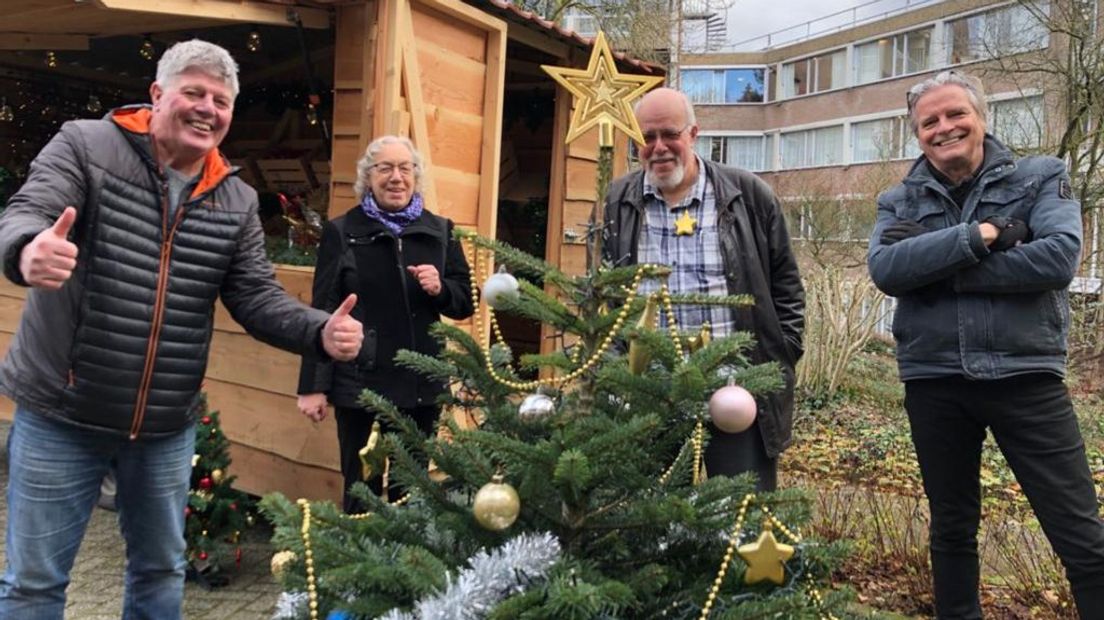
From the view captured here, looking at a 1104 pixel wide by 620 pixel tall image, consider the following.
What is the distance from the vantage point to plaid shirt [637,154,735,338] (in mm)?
2732

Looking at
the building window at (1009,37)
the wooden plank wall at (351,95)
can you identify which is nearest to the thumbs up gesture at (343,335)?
the wooden plank wall at (351,95)

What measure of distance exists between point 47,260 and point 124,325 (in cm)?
42

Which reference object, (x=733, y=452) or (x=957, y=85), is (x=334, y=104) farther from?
(x=957, y=85)

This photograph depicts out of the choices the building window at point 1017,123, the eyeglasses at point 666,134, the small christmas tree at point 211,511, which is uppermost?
the building window at point 1017,123

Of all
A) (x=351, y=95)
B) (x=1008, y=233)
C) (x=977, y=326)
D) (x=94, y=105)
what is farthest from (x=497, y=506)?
(x=94, y=105)

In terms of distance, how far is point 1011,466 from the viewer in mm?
2625

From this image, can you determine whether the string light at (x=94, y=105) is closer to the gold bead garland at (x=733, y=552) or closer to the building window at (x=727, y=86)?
the gold bead garland at (x=733, y=552)

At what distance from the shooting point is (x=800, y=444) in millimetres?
6402

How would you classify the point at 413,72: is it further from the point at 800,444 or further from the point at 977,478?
the point at 800,444

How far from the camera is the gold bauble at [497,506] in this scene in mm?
1517

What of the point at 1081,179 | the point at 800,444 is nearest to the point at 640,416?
the point at 800,444

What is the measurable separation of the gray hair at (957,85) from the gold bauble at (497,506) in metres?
1.98

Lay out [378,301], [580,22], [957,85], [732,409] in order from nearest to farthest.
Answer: [732,409], [957,85], [378,301], [580,22]

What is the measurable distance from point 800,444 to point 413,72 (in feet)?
13.6
